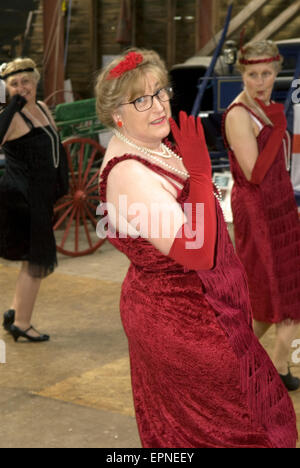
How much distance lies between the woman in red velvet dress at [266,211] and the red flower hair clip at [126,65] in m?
1.78

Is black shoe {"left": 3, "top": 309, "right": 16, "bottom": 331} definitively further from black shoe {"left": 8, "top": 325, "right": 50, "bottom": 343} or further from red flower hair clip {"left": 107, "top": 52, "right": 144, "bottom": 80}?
red flower hair clip {"left": 107, "top": 52, "right": 144, "bottom": 80}

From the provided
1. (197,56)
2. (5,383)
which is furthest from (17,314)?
(197,56)

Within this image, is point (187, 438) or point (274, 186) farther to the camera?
point (274, 186)

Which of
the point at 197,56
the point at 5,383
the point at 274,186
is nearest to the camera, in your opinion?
the point at 274,186

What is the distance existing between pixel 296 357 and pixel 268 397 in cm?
258

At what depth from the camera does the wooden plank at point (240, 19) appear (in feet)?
40.0

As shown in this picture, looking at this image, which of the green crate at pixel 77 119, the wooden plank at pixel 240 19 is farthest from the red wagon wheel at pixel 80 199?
the wooden plank at pixel 240 19

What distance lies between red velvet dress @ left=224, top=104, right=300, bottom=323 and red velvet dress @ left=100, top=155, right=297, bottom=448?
1.82 meters

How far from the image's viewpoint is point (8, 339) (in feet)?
17.9

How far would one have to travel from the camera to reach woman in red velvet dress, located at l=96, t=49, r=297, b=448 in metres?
2.43

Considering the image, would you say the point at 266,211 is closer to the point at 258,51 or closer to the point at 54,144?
the point at 258,51

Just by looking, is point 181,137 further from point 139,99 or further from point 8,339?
point 8,339

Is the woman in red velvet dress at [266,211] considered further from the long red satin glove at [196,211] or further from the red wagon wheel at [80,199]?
the red wagon wheel at [80,199]

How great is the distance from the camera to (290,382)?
14.6 ft
